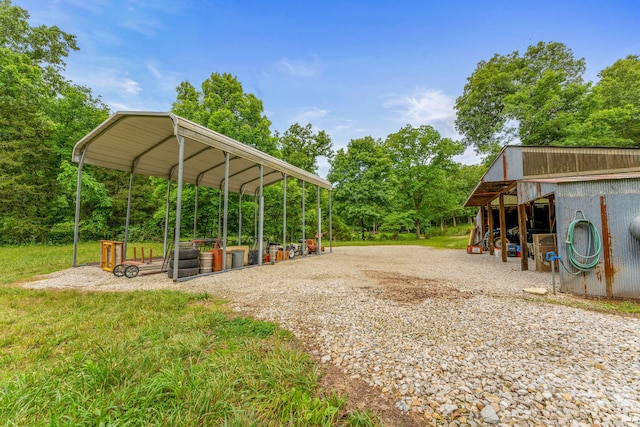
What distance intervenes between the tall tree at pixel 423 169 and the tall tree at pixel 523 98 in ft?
7.40

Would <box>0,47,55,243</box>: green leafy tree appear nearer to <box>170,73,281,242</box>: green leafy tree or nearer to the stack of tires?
<box>170,73,281,242</box>: green leafy tree

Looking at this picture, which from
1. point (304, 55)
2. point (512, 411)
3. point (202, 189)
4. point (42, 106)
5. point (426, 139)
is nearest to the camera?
point (512, 411)

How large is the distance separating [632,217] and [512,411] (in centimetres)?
491

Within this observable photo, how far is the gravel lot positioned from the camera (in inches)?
64.7

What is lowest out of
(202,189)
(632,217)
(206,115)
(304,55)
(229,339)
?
(229,339)

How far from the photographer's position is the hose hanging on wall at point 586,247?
4281 mm

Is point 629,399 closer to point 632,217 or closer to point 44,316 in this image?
point 632,217

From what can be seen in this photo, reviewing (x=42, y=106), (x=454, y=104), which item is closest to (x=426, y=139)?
(x=454, y=104)

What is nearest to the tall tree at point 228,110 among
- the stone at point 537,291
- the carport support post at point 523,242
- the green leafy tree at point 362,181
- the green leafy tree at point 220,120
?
the green leafy tree at point 220,120

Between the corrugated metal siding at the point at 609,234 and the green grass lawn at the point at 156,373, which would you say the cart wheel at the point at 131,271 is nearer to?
the green grass lawn at the point at 156,373

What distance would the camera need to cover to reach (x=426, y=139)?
22000 mm

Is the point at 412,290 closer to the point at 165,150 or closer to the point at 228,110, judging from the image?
the point at 165,150

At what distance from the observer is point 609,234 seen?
4258mm

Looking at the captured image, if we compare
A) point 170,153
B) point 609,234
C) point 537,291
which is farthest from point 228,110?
point 609,234
